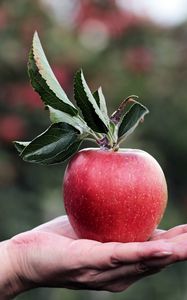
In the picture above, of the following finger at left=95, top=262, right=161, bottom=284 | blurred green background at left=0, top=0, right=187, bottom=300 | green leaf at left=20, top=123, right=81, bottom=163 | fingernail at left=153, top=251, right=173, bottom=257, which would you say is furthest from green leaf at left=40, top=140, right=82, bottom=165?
blurred green background at left=0, top=0, right=187, bottom=300

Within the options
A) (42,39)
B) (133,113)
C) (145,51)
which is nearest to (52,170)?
(42,39)

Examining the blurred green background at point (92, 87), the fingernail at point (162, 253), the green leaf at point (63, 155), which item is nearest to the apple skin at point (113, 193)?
the green leaf at point (63, 155)

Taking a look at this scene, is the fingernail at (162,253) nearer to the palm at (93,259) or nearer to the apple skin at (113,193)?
the palm at (93,259)

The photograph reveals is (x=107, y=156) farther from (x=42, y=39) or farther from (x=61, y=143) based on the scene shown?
(x=42, y=39)

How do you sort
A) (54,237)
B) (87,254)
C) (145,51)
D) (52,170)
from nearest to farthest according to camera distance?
1. (87,254)
2. (54,237)
3. (52,170)
4. (145,51)

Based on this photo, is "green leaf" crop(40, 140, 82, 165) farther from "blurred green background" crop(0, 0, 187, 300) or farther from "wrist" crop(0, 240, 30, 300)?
"blurred green background" crop(0, 0, 187, 300)

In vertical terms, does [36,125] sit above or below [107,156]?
below

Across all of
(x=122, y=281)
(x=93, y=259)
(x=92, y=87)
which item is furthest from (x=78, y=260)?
(x=92, y=87)

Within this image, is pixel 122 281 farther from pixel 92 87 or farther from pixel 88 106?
pixel 92 87
